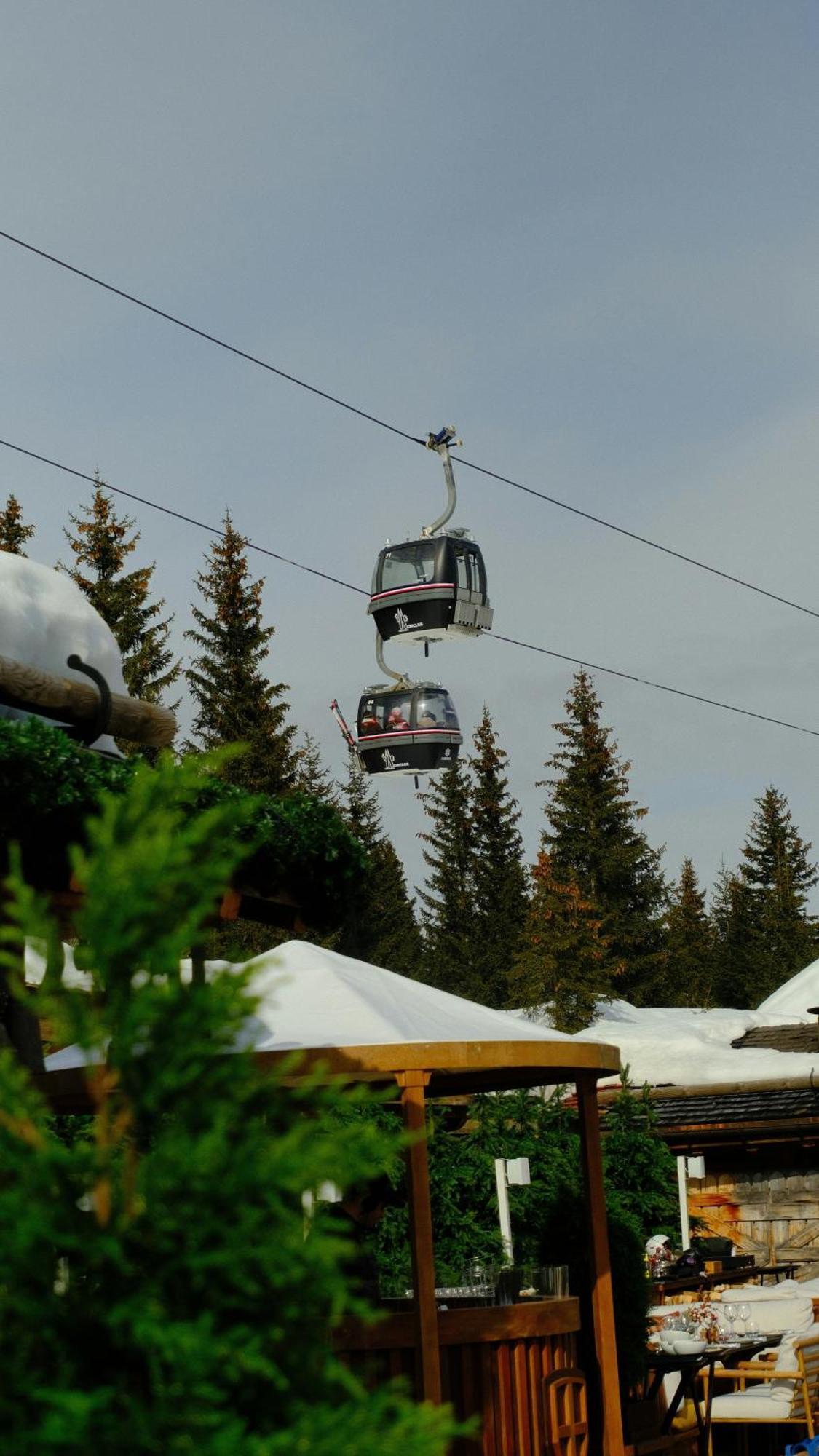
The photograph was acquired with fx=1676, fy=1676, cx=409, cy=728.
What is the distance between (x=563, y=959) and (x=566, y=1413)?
3856cm

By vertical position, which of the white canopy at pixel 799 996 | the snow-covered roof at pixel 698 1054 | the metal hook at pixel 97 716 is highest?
the white canopy at pixel 799 996

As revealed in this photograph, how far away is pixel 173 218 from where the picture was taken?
12.0m

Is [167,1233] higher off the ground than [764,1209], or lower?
higher

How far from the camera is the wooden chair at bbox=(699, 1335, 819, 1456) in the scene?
955cm

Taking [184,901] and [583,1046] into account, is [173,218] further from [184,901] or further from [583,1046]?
[184,901]

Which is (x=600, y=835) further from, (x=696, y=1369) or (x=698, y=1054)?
(x=696, y=1369)

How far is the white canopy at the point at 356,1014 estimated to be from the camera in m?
6.86

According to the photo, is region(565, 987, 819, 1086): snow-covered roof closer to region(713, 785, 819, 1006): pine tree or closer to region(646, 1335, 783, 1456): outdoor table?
region(646, 1335, 783, 1456): outdoor table

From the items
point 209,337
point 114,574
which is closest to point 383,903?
point 114,574

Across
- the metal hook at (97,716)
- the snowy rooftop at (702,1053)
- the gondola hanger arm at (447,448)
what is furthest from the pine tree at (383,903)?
the metal hook at (97,716)

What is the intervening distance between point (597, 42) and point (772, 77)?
129 centimetres

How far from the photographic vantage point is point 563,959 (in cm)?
4588

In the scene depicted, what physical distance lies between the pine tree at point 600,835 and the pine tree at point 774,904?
3.65m

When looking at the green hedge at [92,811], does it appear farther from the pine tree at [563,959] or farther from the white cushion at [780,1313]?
the pine tree at [563,959]
